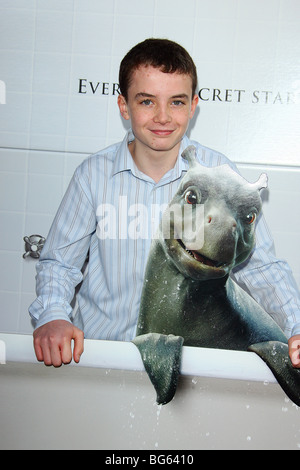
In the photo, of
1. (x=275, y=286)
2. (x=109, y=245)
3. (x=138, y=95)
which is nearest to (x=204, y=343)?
(x=275, y=286)

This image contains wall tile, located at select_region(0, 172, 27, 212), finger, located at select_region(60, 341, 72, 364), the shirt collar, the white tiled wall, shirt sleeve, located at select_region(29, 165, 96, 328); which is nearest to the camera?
finger, located at select_region(60, 341, 72, 364)

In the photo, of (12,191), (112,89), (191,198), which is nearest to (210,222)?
(191,198)

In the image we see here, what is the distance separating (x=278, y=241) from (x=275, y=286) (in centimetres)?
39

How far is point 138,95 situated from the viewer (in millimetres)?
1376

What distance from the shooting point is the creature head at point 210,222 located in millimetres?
1353

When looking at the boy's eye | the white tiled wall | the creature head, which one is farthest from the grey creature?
the white tiled wall

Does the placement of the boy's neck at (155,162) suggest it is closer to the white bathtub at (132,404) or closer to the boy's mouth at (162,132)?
the boy's mouth at (162,132)

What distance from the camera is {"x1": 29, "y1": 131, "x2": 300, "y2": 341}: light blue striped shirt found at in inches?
54.2

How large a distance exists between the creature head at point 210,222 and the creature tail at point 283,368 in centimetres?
22

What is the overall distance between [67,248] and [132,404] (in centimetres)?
38

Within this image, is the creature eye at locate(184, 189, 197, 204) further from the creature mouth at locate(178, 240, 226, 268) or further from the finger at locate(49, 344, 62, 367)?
the finger at locate(49, 344, 62, 367)

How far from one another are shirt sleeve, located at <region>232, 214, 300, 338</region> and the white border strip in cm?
17

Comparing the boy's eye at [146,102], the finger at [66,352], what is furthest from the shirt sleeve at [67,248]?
the boy's eye at [146,102]

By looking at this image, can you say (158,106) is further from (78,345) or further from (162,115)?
(78,345)
